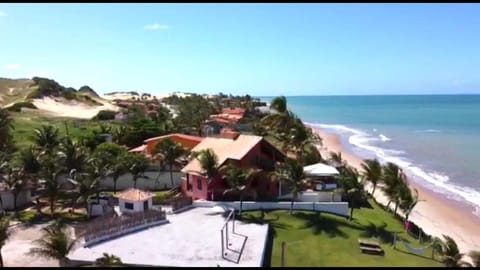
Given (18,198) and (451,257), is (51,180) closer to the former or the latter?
(18,198)

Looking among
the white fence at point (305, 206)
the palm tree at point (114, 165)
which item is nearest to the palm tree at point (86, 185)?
the palm tree at point (114, 165)

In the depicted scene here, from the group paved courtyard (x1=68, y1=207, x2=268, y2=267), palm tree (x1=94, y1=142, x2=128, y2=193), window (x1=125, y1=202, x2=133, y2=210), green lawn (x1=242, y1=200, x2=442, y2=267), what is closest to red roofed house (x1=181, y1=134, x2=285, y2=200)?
green lawn (x1=242, y1=200, x2=442, y2=267)

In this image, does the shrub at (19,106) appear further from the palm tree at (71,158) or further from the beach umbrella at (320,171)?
the beach umbrella at (320,171)

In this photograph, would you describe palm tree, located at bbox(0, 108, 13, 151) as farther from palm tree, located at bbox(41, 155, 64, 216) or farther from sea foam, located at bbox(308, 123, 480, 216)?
sea foam, located at bbox(308, 123, 480, 216)

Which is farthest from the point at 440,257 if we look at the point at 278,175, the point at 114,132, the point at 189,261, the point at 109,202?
the point at 114,132

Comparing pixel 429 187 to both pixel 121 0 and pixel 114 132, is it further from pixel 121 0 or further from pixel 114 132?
pixel 121 0
